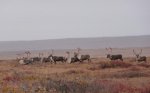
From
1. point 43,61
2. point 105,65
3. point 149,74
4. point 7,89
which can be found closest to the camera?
point 7,89

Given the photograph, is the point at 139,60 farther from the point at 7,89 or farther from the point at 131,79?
the point at 7,89

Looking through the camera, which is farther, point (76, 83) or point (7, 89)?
point (76, 83)

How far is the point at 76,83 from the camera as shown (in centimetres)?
1883

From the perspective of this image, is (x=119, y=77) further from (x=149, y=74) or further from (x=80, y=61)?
(x=80, y=61)

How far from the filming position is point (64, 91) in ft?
55.7

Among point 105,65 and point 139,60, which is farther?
point 139,60

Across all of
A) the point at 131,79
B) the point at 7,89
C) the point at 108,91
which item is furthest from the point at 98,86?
the point at 131,79

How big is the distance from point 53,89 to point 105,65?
65.3ft

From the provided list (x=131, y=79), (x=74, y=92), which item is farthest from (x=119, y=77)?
(x=74, y=92)

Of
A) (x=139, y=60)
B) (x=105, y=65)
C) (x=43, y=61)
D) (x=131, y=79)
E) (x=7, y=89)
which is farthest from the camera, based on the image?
(x=43, y=61)

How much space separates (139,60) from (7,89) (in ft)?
95.6

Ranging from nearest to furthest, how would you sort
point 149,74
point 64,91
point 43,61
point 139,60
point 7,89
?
point 7,89 → point 64,91 → point 149,74 → point 139,60 → point 43,61

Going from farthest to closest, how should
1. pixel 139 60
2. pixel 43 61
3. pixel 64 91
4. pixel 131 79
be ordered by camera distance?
pixel 43 61
pixel 139 60
pixel 131 79
pixel 64 91

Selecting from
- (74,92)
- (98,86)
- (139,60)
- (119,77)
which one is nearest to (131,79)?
(119,77)
